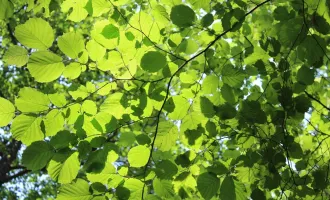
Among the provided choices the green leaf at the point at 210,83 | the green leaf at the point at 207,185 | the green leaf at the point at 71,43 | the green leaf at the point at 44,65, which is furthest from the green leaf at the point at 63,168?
the green leaf at the point at 210,83

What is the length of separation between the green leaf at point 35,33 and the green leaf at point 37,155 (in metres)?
0.39

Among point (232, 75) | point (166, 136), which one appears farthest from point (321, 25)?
point (166, 136)

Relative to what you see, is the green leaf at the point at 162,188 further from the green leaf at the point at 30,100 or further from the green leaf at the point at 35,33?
the green leaf at the point at 35,33

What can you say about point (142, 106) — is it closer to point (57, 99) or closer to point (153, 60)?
point (153, 60)

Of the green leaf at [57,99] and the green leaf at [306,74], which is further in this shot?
the green leaf at [306,74]

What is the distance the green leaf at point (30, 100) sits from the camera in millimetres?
1352

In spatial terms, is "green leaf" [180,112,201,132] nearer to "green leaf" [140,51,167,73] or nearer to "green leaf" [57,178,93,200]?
"green leaf" [140,51,167,73]

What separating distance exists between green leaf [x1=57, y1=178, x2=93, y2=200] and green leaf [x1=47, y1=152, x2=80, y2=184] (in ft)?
0.08

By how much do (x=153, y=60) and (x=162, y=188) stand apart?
0.63 m

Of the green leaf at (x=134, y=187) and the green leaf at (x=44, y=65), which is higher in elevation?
the green leaf at (x=44, y=65)

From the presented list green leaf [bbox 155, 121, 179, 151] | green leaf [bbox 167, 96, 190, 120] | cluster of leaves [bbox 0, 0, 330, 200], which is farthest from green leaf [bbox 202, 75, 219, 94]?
green leaf [bbox 155, 121, 179, 151]

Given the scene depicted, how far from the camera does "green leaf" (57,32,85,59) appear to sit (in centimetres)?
137

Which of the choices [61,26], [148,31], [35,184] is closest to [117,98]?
[148,31]

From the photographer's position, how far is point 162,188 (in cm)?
166
